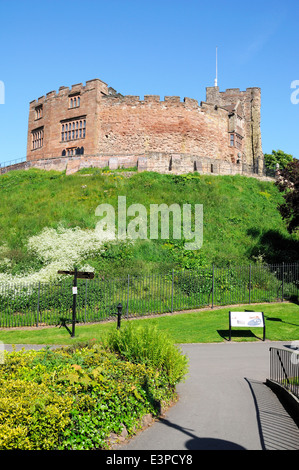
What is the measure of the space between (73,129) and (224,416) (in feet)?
136

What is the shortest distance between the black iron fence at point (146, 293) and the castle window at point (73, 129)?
28.3m

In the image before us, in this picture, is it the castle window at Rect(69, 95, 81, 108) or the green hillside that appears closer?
the green hillside

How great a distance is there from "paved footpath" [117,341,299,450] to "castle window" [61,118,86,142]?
3691 cm

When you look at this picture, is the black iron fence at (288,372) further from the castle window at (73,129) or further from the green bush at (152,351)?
the castle window at (73,129)

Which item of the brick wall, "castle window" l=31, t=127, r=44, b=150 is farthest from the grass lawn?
"castle window" l=31, t=127, r=44, b=150

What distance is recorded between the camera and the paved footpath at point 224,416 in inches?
262

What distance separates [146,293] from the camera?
19641 mm

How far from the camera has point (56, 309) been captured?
18.0 metres

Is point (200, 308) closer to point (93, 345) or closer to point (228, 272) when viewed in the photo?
point (228, 272)

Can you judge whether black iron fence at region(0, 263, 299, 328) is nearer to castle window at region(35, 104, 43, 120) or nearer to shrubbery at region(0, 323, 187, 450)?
shrubbery at region(0, 323, 187, 450)

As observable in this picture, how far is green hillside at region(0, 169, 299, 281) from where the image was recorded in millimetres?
22016

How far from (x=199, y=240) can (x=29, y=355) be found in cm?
1800

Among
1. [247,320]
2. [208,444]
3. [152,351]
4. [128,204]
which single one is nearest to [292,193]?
[247,320]
